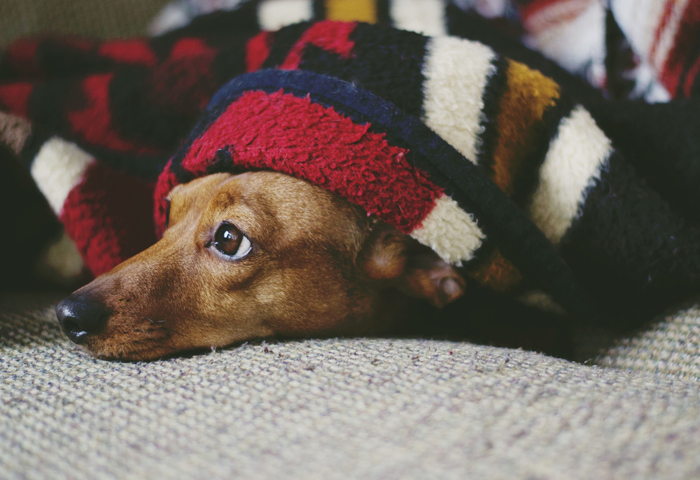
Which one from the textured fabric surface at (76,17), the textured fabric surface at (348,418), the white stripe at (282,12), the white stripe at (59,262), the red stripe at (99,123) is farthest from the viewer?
the textured fabric surface at (76,17)

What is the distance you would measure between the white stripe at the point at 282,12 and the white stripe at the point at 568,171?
3.78ft

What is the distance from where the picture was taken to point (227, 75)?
5.08 feet

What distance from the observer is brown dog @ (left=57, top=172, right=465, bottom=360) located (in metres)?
0.95

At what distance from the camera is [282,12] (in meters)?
1.89

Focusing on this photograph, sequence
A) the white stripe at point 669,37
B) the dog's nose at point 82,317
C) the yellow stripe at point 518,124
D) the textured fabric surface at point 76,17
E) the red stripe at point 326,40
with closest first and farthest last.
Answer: the dog's nose at point 82,317 < the yellow stripe at point 518,124 < the red stripe at point 326,40 < the white stripe at point 669,37 < the textured fabric surface at point 76,17

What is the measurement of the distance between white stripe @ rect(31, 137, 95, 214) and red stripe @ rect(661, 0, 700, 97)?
167cm

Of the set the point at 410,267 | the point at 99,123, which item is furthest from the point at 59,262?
the point at 410,267

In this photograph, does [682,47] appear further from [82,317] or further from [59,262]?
[59,262]

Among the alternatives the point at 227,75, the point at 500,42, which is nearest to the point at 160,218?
the point at 227,75

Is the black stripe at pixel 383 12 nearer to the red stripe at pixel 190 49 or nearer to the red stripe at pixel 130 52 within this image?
the red stripe at pixel 190 49

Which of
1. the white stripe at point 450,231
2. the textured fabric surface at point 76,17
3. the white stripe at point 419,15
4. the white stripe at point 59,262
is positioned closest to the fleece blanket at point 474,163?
the white stripe at point 450,231

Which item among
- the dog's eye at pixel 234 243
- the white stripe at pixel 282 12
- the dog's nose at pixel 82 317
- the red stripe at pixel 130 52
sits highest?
the white stripe at pixel 282 12

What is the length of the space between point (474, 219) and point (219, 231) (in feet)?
1.73

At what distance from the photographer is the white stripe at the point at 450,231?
0.95 metres
